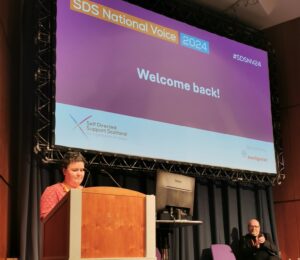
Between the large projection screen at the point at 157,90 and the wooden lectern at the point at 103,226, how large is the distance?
203 centimetres

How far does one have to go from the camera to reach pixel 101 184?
436 cm

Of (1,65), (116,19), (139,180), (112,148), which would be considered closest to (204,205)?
(139,180)

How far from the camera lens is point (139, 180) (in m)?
4.68

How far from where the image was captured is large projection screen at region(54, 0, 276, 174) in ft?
13.3

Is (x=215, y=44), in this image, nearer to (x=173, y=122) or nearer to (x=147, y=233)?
(x=173, y=122)

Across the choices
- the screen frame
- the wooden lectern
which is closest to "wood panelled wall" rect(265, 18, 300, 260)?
the screen frame

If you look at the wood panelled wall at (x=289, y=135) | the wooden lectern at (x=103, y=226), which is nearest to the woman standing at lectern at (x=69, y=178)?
the wooden lectern at (x=103, y=226)

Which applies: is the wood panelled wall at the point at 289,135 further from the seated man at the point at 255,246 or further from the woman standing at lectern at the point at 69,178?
the woman standing at lectern at the point at 69,178

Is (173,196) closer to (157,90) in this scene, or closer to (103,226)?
(157,90)

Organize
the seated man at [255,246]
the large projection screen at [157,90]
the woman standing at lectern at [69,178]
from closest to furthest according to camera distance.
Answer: the woman standing at lectern at [69,178] → the large projection screen at [157,90] → the seated man at [255,246]

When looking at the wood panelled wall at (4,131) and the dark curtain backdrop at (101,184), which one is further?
the dark curtain backdrop at (101,184)

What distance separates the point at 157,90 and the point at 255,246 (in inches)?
74.8

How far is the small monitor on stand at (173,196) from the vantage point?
3584mm

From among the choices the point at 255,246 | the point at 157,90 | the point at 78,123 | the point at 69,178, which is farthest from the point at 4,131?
the point at 255,246
